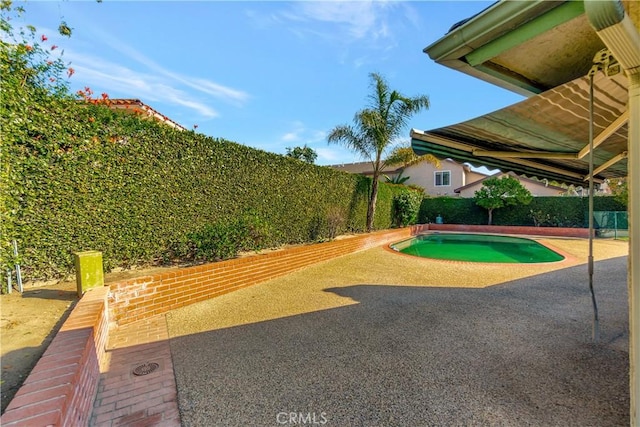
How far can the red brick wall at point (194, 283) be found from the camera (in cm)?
555

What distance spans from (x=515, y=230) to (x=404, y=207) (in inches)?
394

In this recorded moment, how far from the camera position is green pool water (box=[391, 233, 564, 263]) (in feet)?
48.0

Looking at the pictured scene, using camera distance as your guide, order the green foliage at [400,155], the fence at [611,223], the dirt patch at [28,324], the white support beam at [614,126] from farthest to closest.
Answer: the fence at [611,223], the green foliage at [400,155], the white support beam at [614,126], the dirt patch at [28,324]

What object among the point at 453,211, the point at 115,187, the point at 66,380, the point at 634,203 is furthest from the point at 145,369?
the point at 453,211

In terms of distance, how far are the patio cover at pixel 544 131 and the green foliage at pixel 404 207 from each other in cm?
1573

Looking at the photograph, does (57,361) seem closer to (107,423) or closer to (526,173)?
(107,423)

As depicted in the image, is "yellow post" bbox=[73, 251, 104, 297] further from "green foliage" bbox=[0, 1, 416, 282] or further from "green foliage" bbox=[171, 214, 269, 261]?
"green foliage" bbox=[171, 214, 269, 261]

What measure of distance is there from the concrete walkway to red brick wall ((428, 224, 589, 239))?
17566mm

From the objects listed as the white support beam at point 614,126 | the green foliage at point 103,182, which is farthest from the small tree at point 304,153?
the white support beam at point 614,126

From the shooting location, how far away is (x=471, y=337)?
4.86 metres

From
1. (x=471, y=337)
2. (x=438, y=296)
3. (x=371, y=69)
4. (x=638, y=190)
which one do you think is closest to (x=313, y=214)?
(x=438, y=296)

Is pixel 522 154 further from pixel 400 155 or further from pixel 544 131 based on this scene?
pixel 400 155

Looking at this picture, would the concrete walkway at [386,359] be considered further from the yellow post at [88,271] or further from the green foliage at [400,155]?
the green foliage at [400,155]

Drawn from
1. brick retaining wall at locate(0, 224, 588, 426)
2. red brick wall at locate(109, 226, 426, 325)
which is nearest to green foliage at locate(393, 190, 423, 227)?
brick retaining wall at locate(0, 224, 588, 426)
